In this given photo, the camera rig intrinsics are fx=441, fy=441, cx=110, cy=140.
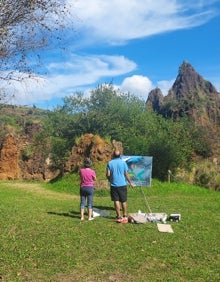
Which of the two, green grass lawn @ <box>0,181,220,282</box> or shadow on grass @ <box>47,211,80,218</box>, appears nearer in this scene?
green grass lawn @ <box>0,181,220,282</box>

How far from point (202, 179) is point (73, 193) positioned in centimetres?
932

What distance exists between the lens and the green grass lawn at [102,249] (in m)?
9.29

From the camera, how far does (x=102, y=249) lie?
10844mm

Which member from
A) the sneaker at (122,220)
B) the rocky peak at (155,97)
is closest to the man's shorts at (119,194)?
the sneaker at (122,220)

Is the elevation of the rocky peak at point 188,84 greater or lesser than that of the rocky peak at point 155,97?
greater

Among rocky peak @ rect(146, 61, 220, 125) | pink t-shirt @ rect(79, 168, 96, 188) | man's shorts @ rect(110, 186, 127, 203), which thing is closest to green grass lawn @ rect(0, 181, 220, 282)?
man's shorts @ rect(110, 186, 127, 203)

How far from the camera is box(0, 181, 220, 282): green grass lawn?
30.5 feet

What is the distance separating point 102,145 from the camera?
92.2ft

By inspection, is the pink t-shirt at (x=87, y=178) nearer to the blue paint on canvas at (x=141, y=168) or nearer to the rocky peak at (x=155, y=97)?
the blue paint on canvas at (x=141, y=168)

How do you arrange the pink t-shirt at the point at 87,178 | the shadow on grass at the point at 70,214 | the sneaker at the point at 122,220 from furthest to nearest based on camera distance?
the shadow on grass at the point at 70,214 → the pink t-shirt at the point at 87,178 → the sneaker at the point at 122,220

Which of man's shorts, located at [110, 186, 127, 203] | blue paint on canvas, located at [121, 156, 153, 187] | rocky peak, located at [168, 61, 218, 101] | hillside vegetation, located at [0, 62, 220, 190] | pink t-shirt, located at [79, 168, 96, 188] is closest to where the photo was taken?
man's shorts, located at [110, 186, 127, 203]

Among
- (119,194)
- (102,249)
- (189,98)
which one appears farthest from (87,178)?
(189,98)

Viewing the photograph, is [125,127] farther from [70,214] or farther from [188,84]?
[188,84]

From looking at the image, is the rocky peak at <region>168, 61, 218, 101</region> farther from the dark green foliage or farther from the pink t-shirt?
the pink t-shirt
